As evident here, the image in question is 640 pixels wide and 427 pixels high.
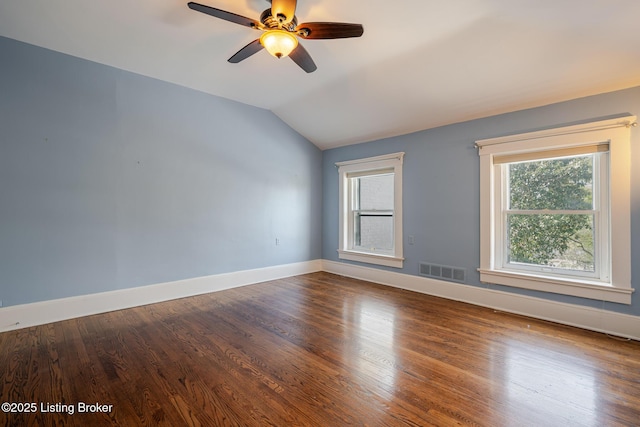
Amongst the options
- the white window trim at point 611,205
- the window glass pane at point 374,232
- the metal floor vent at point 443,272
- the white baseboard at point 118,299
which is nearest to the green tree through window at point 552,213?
the white window trim at point 611,205

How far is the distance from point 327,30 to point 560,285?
11.4 feet

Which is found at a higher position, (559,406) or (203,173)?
(203,173)

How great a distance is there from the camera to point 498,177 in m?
3.66

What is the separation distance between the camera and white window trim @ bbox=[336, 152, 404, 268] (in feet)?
15.0

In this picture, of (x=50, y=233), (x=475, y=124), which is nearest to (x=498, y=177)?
(x=475, y=124)

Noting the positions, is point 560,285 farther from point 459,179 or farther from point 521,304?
point 459,179

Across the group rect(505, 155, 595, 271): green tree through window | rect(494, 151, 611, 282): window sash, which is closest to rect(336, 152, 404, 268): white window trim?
rect(494, 151, 611, 282): window sash

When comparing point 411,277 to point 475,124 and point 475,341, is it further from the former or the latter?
point 475,124

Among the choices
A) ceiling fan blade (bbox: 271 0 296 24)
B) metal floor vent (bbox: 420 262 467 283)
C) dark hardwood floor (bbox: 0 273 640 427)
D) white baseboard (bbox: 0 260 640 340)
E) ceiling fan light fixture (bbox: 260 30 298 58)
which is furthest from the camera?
metal floor vent (bbox: 420 262 467 283)

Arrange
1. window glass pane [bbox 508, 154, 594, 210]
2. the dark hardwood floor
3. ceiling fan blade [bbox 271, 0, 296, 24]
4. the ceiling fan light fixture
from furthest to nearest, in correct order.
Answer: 1. window glass pane [bbox 508, 154, 594, 210]
2. the ceiling fan light fixture
3. ceiling fan blade [bbox 271, 0, 296, 24]
4. the dark hardwood floor

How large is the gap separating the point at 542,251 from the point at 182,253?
181 inches

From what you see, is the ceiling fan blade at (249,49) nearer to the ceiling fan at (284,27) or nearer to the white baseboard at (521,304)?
the ceiling fan at (284,27)

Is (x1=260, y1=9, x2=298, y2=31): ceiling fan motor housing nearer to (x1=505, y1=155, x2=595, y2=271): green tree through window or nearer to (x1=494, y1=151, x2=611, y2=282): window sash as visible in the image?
(x1=494, y1=151, x2=611, y2=282): window sash

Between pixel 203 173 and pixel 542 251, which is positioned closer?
pixel 542 251
